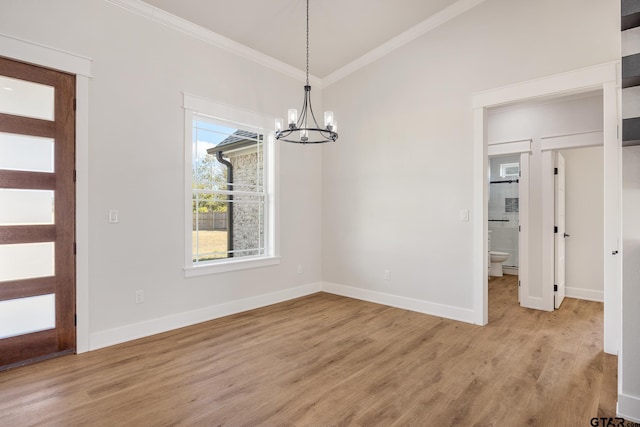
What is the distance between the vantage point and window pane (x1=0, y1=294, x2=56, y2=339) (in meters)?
2.69

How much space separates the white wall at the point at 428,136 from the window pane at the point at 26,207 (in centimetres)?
344

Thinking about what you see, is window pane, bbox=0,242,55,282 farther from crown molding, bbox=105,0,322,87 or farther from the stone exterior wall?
crown molding, bbox=105,0,322,87

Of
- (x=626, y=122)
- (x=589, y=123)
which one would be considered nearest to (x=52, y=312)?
(x=626, y=122)

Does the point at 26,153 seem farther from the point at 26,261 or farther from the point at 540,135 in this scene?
the point at 540,135

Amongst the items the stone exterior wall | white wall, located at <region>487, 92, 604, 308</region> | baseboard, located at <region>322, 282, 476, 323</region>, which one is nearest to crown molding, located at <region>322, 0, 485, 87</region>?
white wall, located at <region>487, 92, 604, 308</region>

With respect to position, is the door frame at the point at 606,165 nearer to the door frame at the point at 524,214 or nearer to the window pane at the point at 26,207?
the door frame at the point at 524,214

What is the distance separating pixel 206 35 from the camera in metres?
3.84

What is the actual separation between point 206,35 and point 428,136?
286 cm

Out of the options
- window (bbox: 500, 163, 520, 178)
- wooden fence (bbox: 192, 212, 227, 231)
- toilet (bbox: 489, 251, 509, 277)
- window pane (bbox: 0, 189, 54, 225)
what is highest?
window (bbox: 500, 163, 520, 178)

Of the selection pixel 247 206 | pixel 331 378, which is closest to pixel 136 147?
pixel 247 206

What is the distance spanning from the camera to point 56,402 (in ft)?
7.28

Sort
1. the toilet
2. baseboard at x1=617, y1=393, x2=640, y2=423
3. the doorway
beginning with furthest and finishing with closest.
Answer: the doorway, the toilet, baseboard at x1=617, y1=393, x2=640, y2=423

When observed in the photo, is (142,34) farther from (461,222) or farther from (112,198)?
(461,222)

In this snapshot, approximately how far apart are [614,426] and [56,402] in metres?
3.45
